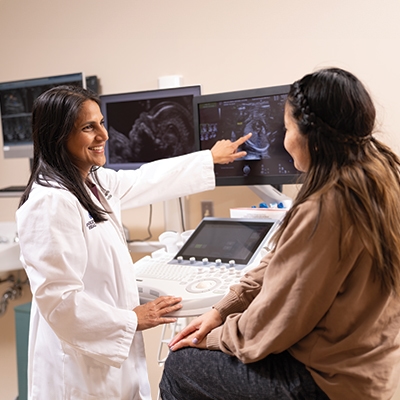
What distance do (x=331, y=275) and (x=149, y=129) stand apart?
1256 millimetres

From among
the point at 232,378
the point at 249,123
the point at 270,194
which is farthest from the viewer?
the point at 270,194

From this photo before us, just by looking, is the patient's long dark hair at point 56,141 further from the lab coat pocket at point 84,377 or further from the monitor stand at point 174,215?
the monitor stand at point 174,215

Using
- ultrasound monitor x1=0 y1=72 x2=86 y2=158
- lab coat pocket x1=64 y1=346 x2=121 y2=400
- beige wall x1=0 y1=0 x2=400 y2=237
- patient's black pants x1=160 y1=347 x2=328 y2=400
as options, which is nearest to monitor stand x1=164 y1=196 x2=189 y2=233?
beige wall x1=0 y1=0 x2=400 y2=237

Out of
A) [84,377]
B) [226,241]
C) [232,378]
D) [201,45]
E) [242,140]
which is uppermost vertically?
[201,45]

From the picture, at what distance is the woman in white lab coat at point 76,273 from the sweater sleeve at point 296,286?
0.36 m

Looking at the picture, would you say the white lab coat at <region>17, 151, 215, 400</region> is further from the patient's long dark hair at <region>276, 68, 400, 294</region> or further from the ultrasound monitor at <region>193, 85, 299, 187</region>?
the patient's long dark hair at <region>276, 68, 400, 294</region>

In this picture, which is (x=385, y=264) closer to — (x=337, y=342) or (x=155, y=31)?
(x=337, y=342)

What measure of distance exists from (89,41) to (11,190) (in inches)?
32.9

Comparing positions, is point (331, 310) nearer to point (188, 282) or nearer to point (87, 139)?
point (188, 282)

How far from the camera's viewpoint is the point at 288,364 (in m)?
1.03

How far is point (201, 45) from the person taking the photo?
2109 millimetres

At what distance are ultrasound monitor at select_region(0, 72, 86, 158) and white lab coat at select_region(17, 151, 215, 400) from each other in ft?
3.58

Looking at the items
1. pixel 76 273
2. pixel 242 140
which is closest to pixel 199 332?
pixel 76 273

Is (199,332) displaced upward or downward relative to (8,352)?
upward
